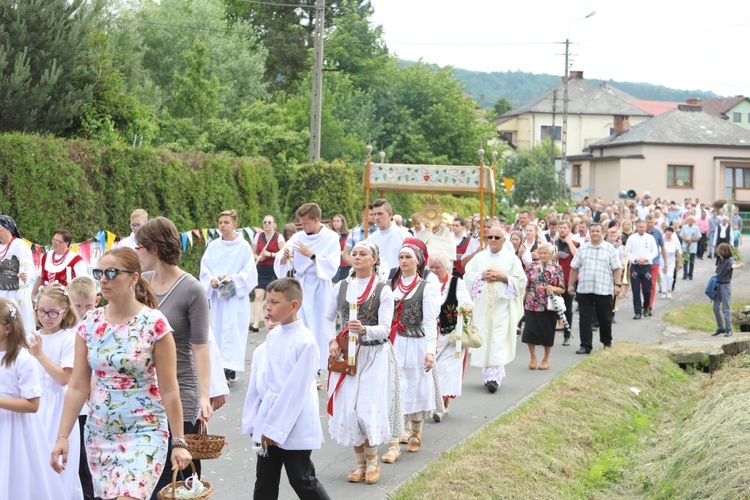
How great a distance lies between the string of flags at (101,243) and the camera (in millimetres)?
15094

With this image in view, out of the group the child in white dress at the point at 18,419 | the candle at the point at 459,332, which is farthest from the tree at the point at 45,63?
the child in white dress at the point at 18,419

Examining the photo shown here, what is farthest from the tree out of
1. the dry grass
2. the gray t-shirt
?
the gray t-shirt

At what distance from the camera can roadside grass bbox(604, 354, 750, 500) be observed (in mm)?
7895

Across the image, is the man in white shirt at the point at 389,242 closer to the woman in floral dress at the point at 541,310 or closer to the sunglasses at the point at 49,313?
the woman in floral dress at the point at 541,310

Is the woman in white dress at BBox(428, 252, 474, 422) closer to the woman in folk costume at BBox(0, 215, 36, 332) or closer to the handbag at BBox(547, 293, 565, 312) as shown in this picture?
the handbag at BBox(547, 293, 565, 312)

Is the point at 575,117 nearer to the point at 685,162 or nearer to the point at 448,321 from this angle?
the point at 685,162

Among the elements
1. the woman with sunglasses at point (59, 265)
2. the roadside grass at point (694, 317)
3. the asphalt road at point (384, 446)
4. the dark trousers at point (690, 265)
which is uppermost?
the woman with sunglasses at point (59, 265)

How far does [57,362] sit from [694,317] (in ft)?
56.1

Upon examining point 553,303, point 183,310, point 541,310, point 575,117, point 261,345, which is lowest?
point 541,310

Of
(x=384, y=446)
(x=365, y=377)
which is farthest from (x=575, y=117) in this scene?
(x=365, y=377)

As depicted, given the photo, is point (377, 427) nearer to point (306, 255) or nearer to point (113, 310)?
point (113, 310)

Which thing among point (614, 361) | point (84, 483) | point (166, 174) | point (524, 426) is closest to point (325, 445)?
point (524, 426)

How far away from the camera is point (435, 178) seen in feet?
54.8

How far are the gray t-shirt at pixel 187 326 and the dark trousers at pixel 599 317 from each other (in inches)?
421
